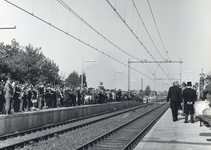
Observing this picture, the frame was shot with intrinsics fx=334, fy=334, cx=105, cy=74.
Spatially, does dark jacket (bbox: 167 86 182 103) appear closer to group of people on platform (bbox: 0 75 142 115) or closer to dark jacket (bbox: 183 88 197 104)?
dark jacket (bbox: 183 88 197 104)

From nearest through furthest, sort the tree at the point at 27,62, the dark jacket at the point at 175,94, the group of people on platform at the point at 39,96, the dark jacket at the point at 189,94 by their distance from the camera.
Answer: the dark jacket at the point at 189,94
the dark jacket at the point at 175,94
the group of people on platform at the point at 39,96
the tree at the point at 27,62

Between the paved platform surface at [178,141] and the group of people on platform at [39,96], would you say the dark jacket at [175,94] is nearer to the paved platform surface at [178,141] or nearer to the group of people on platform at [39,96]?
the paved platform surface at [178,141]

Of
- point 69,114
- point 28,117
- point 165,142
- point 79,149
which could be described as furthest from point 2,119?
point 69,114

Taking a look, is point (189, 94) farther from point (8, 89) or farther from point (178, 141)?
point (8, 89)

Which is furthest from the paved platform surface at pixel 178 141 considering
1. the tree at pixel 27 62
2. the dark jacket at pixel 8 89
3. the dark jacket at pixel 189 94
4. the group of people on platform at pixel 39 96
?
the tree at pixel 27 62

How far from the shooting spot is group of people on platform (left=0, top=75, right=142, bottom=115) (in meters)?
14.0

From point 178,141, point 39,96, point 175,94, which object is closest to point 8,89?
point 39,96

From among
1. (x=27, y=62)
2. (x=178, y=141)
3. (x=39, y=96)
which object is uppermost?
(x=27, y=62)

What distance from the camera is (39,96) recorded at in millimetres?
20016

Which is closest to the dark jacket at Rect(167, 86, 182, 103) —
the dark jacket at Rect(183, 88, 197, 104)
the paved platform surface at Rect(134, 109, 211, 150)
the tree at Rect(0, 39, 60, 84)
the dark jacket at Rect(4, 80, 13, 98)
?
the dark jacket at Rect(183, 88, 197, 104)

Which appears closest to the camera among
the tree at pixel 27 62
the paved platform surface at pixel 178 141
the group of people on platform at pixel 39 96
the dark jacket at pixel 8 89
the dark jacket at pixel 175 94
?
the paved platform surface at pixel 178 141

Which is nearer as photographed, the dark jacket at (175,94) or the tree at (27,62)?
the dark jacket at (175,94)

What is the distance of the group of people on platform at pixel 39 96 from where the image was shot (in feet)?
46.1

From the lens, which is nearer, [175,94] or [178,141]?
[178,141]
